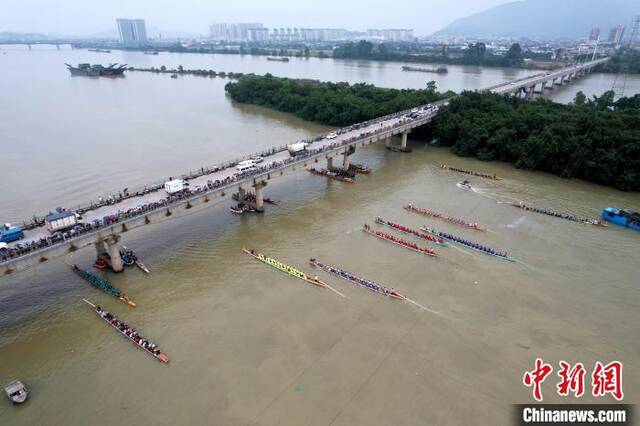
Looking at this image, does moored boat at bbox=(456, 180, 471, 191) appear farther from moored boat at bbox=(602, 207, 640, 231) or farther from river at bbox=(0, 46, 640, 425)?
moored boat at bbox=(602, 207, 640, 231)

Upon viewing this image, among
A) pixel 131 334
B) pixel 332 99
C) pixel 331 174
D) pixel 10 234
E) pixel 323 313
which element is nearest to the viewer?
pixel 131 334

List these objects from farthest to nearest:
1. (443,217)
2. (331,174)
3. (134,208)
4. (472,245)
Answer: (331,174), (443,217), (472,245), (134,208)

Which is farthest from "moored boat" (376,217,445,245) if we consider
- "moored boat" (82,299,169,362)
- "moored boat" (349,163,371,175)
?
"moored boat" (82,299,169,362)

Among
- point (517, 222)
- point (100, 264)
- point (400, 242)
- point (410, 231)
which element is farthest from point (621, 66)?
point (100, 264)

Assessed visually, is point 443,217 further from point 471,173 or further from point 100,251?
point 100,251

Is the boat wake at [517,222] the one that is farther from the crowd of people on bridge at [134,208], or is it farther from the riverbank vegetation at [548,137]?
the crowd of people on bridge at [134,208]

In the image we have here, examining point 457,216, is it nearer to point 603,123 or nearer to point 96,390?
point 603,123
